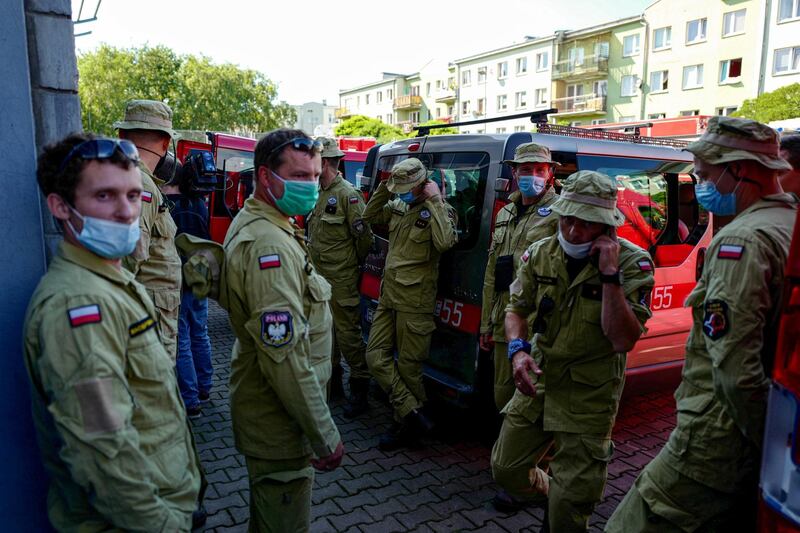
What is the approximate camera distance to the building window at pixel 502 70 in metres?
49.2

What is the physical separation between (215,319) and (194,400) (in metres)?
3.69

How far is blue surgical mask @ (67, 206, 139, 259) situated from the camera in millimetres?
1601

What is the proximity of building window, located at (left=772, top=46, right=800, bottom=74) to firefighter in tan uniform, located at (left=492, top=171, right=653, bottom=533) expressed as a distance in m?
33.9

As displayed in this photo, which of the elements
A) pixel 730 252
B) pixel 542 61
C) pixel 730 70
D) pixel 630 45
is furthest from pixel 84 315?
pixel 542 61

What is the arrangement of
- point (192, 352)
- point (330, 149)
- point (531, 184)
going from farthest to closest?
point (330, 149) → point (192, 352) → point (531, 184)

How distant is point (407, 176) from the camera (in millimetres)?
4227

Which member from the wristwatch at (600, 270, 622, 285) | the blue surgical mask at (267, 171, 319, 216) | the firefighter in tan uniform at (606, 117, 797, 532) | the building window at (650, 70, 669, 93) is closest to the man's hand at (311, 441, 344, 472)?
the blue surgical mask at (267, 171, 319, 216)

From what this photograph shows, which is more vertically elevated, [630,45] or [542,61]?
[542,61]

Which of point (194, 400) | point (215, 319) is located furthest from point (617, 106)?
point (194, 400)

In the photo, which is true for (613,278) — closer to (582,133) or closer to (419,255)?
(419,255)

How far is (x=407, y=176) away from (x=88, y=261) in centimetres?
286

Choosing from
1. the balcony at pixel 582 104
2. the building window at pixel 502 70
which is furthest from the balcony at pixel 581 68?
the building window at pixel 502 70

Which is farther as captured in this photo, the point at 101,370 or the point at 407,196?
the point at 407,196

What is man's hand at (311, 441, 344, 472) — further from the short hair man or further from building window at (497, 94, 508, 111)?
building window at (497, 94, 508, 111)
